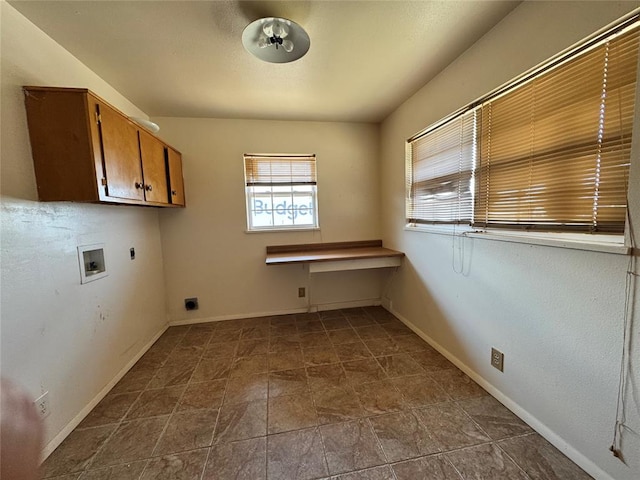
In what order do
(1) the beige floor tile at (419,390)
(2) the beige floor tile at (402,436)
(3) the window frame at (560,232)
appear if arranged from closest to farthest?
(3) the window frame at (560,232), (2) the beige floor tile at (402,436), (1) the beige floor tile at (419,390)

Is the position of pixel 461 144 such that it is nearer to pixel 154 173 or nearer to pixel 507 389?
pixel 507 389

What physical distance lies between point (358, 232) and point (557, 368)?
2205mm

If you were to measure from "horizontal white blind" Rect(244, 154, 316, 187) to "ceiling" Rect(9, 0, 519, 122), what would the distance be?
2.04ft

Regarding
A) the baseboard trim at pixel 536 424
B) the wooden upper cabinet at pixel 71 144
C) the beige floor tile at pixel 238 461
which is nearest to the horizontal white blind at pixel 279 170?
the wooden upper cabinet at pixel 71 144

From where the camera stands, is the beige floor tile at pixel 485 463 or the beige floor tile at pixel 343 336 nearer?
the beige floor tile at pixel 485 463

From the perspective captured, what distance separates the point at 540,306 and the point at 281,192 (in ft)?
8.35

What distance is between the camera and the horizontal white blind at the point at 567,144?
1.03 meters

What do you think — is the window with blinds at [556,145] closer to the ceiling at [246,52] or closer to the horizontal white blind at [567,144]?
the horizontal white blind at [567,144]

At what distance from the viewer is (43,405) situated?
131cm

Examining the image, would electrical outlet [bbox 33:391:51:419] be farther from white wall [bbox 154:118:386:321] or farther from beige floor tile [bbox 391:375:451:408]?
beige floor tile [bbox 391:375:451:408]

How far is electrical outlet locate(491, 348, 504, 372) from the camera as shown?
1572 millimetres

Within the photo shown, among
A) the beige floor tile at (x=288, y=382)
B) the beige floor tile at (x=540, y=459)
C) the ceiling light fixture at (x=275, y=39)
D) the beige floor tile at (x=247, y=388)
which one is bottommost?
the beige floor tile at (x=540, y=459)

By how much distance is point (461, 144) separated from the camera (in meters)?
1.88

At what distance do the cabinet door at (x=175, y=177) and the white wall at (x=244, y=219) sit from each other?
0.12 m
